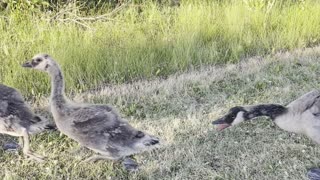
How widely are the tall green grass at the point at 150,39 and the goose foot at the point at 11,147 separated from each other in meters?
1.43

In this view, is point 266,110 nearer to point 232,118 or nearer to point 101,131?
point 232,118

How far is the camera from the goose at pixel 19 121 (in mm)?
4051

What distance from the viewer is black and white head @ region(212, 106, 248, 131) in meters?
4.38

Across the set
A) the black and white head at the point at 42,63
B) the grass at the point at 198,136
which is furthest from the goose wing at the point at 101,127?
the black and white head at the point at 42,63

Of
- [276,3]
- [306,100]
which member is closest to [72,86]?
[306,100]

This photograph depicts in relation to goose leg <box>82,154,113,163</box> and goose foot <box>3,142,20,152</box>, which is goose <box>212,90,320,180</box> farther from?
goose foot <box>3,142,20,152</box>

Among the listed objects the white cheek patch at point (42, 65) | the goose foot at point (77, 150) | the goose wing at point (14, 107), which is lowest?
the goose foot at point (77, 150)

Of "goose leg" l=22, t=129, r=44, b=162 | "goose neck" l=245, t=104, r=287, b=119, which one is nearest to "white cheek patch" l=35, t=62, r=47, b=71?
"goose leg" l=22, t=129, r=44, b=162

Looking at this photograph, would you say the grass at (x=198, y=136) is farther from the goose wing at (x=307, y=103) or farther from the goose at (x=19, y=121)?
the goose wing at (x=307, y=103)

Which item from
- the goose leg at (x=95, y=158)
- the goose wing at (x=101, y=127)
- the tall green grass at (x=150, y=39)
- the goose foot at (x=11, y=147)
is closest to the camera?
the goose wing at (x=101, y=127)

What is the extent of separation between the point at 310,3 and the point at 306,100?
17.7 feet

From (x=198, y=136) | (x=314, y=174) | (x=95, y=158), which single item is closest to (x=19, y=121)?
(x=95, y=158)

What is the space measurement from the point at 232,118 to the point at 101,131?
1.23 meters

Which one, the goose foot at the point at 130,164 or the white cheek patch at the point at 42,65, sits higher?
the white cheek patch at the point at 42,65
